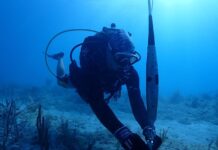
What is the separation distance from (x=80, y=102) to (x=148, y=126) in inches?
328

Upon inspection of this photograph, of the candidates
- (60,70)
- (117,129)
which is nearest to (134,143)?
(117,129)

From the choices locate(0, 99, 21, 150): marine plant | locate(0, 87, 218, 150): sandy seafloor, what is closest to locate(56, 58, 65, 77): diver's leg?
locate(0, 87, 218, 150): sandy seafloor

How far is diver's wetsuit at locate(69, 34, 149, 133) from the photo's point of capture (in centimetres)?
437

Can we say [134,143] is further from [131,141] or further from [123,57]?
[123,57]

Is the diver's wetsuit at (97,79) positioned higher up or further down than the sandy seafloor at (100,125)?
higher up

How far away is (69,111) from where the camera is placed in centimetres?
1090

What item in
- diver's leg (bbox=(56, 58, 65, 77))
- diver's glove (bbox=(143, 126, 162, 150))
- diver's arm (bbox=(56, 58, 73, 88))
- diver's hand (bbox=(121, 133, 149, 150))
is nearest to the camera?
diver's hand (bbox=(121, 133, 149, 150))

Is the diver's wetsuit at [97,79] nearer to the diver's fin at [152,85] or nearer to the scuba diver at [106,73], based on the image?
the scuba diver at [106,73]

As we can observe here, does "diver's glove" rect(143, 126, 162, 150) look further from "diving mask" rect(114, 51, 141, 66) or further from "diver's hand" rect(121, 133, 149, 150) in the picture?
"diving mask" rect(114, 51, 141, 66)

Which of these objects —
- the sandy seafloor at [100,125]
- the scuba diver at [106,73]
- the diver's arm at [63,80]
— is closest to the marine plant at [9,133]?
the sandy seafloor at [100,125]

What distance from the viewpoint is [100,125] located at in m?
8.05

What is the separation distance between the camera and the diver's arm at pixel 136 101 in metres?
4.59

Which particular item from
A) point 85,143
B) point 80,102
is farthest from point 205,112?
point 85,143

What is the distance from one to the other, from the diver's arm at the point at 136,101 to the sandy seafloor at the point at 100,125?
0.97 meters
